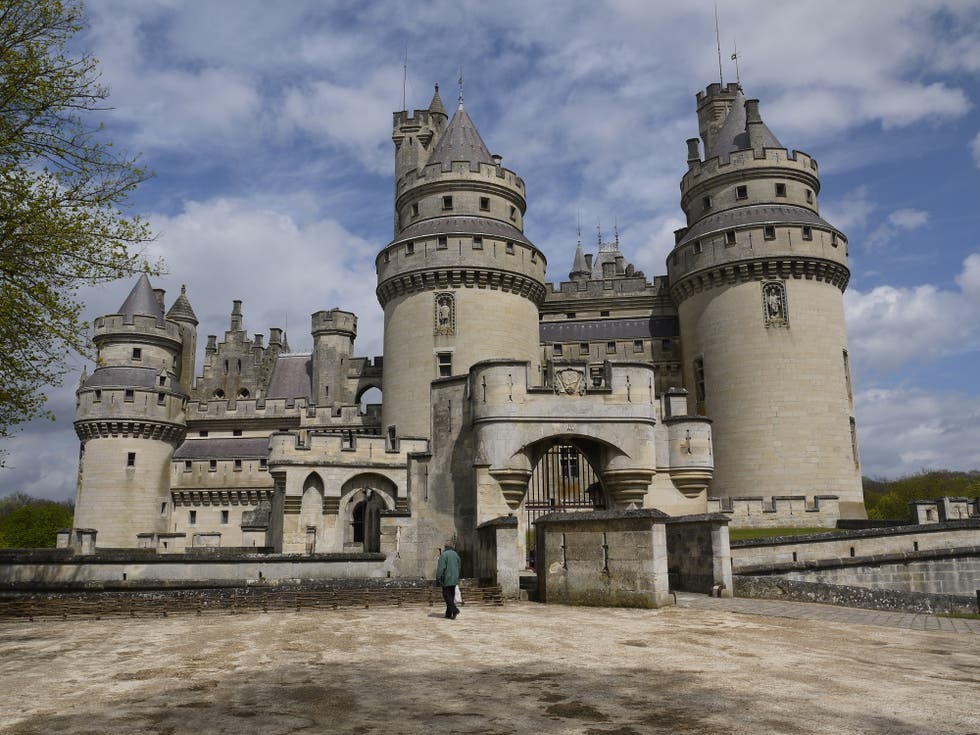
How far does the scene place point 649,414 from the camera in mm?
19562

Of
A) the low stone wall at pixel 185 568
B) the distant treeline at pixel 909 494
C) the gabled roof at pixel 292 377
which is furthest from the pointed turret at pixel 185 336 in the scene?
the distant treeline at pixel 909 494

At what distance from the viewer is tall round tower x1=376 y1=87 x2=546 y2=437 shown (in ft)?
114

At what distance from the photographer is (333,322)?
153 ft

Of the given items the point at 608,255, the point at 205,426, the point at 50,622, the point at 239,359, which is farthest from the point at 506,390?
the point at 608,255

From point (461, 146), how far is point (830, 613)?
3184 cm

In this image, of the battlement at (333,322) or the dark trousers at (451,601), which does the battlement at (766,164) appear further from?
the dark trousers at (451,601)

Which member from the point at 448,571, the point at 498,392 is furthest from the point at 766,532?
the point at 448,571

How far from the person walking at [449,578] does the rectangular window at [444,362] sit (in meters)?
22.1

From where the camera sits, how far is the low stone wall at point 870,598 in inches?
558

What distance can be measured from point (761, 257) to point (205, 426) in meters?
32.7

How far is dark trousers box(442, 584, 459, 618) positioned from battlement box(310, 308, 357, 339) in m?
36.4

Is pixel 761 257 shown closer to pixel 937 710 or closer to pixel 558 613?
pixel 558 613

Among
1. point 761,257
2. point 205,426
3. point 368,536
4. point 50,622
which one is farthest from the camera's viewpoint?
point 205,426

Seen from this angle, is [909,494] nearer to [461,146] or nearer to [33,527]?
[461,146]
